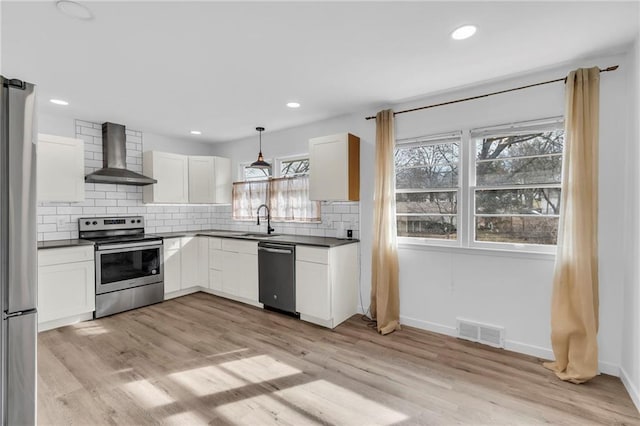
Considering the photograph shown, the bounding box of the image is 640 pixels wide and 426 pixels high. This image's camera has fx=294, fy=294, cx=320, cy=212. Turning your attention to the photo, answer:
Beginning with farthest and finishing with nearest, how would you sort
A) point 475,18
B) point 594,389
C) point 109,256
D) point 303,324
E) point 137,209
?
1. point 137,209
2. point 109,256
3. point 303,324
4. point 594,389
5. point 475,18

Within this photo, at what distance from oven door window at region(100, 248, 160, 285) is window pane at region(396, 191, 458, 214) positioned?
11.2 feet

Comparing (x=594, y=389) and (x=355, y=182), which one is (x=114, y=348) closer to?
(x=355, y=182)

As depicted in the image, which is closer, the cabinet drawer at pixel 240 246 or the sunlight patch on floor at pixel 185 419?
the sunlight patch on floor at pixel 185 419

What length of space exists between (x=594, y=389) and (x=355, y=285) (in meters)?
2.23

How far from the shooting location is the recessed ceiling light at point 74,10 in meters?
1.69

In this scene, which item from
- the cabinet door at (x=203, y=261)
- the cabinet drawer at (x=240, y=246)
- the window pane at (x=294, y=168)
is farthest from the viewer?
the cabinet door at (x=203, y=261)

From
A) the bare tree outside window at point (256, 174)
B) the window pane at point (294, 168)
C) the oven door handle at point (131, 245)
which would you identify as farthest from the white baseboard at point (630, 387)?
the oven door handle at point (131, 245)

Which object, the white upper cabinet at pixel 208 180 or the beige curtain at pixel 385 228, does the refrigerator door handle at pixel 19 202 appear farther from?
the white upper cabinet at pixel 208 180

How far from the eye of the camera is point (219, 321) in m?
3.54

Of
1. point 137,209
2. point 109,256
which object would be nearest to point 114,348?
point 109,256

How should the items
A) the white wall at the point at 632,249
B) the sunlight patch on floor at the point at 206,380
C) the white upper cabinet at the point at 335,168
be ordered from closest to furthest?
the white wall at the point at 632,249
the sunlight patch on floor at the point at 206,380
the white upper cabinet at the point at 335,168

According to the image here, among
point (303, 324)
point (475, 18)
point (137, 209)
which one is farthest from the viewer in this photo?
point (137, 209)

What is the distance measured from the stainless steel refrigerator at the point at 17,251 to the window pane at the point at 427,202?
10.3 feet

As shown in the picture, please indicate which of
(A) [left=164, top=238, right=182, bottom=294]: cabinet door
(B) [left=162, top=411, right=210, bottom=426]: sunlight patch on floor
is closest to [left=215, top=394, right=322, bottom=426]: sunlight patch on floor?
(B) [left=162, top=411, right=210, bottom=426]: sunlight patch on floor
